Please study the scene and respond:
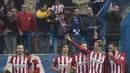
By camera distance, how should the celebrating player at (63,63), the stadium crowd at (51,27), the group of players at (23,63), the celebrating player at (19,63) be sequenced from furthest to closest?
the stadium crowd at (51,27), the celebrating player at (63,63), the celebrating player at (19,63), the group of players at (23,63)

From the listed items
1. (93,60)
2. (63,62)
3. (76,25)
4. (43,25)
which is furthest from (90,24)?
(93,60)

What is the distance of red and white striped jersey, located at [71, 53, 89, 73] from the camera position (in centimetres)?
1702

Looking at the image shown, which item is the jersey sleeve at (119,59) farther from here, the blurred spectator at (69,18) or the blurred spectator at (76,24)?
the blurred spectator at (69,18)

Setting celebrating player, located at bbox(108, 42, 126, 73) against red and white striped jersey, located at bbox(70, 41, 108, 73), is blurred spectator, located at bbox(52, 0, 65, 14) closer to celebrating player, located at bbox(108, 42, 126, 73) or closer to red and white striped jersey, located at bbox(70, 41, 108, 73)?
red and white striped jersey, located at bbox(70, 41, 108, 73)

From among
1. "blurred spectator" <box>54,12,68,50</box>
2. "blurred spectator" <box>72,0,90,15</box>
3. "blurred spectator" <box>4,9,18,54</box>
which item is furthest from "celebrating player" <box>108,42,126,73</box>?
"blurred spectator" <box>4,9,18,54</box>

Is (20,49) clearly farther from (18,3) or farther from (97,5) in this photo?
(97,5)

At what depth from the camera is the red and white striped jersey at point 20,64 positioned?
16.4 metres

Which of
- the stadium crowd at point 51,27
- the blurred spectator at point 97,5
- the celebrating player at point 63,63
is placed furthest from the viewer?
the blurred spectator at point 97,5

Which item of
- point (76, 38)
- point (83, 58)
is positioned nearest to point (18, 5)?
point (76, 38)

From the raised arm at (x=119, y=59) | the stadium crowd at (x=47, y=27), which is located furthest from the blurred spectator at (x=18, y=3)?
the raised arm at (x=119, y=59)

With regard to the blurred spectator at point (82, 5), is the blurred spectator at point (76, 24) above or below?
below

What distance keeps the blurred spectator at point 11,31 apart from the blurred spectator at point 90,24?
2.32 m

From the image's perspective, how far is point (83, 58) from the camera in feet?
56.0

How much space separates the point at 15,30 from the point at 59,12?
1689mm
